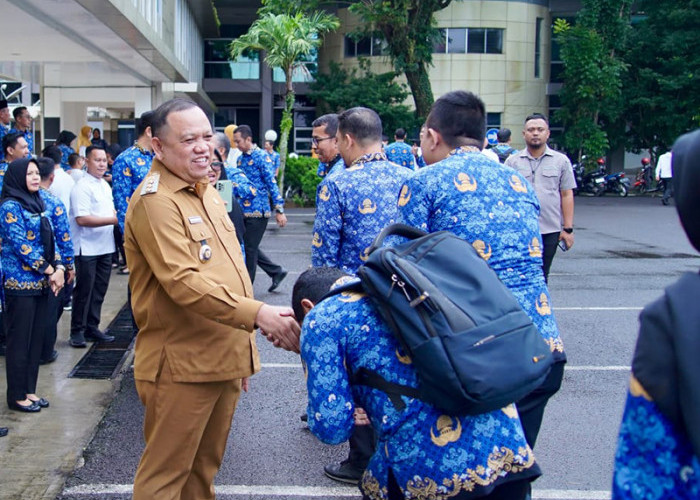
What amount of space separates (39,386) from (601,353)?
4.75 meters

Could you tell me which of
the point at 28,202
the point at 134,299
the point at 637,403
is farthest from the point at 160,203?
the point at 28,202

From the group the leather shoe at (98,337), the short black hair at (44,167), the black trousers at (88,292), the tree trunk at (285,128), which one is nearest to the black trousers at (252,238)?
the black trousers at (88,292)

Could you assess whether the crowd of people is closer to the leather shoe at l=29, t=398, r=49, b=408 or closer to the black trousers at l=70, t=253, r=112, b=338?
the leather shoe at l=29, t=398, r=49, b=408

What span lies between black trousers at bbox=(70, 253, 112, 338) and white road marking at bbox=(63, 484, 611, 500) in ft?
10.8

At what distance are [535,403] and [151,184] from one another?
1703mm

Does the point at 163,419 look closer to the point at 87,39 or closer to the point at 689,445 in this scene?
the point at 689,445

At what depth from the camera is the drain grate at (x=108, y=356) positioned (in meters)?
6.63

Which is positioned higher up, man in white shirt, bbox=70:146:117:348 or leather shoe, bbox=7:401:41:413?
man in white shirt, bbox=70:146:117:348

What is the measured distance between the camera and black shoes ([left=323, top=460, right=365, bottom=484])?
14.8ft

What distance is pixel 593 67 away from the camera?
2919 cm

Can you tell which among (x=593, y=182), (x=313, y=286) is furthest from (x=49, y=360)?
(x=593, y=182)

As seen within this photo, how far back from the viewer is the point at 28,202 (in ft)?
18.5

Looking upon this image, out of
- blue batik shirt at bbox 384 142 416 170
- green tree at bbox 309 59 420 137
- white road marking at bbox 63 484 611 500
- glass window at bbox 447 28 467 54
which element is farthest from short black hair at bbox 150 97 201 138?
glass window at bbox 447 28 467 54

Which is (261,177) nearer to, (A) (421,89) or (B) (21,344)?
(B) (21,344)
